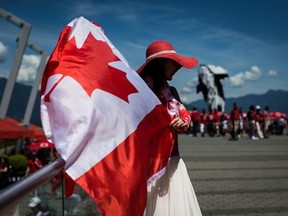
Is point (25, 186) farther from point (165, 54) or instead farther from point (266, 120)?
point (266, 120)

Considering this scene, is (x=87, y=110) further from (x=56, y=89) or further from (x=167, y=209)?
(x=167, y=209)

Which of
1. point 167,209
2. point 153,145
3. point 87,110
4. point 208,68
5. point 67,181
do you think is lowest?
point 167,209

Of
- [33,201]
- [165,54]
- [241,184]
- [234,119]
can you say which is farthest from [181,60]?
[234,119]

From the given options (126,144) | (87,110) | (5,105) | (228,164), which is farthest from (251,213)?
(5,105)

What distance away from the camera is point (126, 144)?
7.38 ft

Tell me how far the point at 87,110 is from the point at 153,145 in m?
0.63

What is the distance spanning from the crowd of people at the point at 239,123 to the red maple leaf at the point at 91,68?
16.6 m

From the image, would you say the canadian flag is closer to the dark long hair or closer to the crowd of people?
the dark long hair

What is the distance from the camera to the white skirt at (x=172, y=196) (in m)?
2.63

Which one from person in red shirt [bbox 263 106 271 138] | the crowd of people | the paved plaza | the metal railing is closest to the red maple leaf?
the metal railing

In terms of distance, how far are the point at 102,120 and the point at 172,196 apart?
2.85ft

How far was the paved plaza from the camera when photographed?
533cm

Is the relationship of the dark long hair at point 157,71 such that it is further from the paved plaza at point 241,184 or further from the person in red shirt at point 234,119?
the person in red shirt at point 234,119

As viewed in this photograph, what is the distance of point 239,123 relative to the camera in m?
20.1
